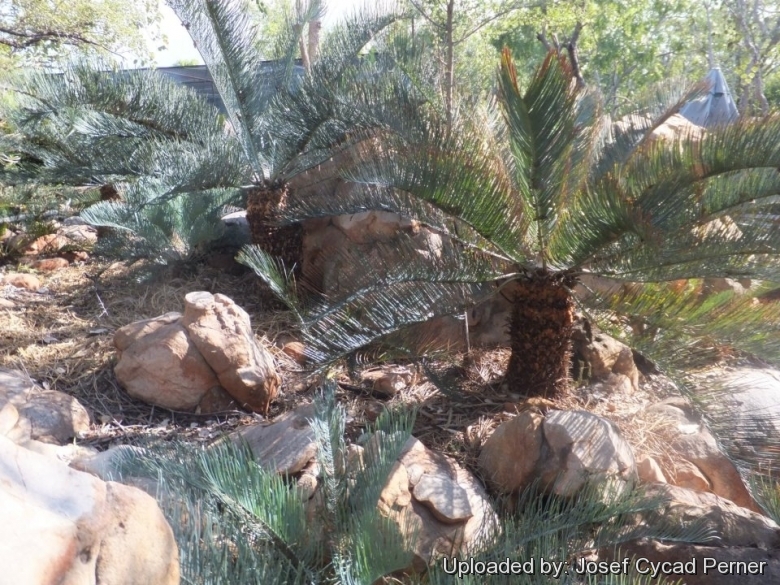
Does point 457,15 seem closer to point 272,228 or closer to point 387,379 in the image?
point 272,228

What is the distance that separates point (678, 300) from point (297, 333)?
2.76m

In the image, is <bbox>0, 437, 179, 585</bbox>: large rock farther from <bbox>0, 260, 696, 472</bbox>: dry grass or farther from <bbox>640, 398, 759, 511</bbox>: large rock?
<bbox>640, 398, 759, 511</bbox>: large rock

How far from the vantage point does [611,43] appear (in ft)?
43.2

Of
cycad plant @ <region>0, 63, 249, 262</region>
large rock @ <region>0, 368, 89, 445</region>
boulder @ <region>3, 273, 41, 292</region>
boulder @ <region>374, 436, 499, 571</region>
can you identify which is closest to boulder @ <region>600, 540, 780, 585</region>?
boulder @ <region>374, 436, 499, 571</region>

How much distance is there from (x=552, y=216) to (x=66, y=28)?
10.5 meters

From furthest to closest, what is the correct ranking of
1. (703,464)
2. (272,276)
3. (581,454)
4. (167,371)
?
(167,371), (272,276), (703,464), (581,454)

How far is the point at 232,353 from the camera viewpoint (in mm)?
4121

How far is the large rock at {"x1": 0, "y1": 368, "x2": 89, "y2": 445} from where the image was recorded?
3627 millimetres

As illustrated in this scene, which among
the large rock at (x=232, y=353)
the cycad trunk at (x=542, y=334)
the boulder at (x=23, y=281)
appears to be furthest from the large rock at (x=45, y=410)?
the boulder at (x=23, y=281)

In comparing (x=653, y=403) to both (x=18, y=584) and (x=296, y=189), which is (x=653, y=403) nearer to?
(x=296, y=189)

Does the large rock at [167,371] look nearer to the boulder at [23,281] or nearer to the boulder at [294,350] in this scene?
the boulder at [294,350]

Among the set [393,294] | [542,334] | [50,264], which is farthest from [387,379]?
[50,264]

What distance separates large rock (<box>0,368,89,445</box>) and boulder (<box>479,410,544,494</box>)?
222cm

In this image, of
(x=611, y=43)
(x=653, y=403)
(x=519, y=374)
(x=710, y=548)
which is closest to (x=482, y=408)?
(x=519, y=374)
